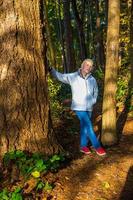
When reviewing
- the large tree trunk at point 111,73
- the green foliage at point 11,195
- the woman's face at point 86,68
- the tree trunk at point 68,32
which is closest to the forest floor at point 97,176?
the large tree trunk at point 111,73

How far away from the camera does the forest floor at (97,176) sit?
6.11m

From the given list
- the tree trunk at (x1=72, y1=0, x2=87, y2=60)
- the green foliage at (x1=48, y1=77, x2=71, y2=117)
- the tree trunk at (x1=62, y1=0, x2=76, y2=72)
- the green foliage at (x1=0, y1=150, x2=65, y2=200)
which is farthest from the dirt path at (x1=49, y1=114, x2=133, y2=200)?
the tree trunk at (x1=72, y1=0, x2=87, y2=60)

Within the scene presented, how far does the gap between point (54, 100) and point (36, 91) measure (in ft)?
18.8

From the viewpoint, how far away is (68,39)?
21406mm

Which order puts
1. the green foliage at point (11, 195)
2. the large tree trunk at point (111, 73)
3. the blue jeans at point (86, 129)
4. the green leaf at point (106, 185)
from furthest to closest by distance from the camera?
1. the large tree trunk at point (111, 73)
2. the blue jeans at point (86, 129)
3. the green leaf at point (106, 185)
4. the green foliage at point (11, 195)

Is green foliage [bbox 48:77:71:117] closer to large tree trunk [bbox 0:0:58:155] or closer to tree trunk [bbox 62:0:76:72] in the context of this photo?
large tree trunk [bbox 0:0:58:155]

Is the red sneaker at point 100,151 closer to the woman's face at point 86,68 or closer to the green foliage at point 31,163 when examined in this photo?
the woman's face at point 86,68

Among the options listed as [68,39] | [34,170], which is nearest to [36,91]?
[34,170]

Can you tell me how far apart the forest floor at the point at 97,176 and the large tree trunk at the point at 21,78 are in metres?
0.71

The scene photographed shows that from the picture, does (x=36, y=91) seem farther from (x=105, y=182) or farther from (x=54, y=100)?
(x=54, y=100)

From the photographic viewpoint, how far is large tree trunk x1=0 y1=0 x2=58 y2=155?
19.9 feet

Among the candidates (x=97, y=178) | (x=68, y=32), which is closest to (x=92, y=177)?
(x=97, y=178)

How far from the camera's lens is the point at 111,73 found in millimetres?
8133

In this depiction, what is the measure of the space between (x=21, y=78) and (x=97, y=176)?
6.63ft
